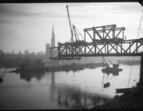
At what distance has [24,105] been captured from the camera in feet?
69.1

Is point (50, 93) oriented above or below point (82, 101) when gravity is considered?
below

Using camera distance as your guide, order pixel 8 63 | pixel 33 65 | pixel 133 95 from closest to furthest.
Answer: pixel 133 95, pixel 33 65, pixel 8 63

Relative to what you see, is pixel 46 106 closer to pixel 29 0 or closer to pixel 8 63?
pixel 29 0

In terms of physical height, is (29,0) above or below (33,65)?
above

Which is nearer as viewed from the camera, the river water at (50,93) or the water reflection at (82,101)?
the water reflection at (82,101)

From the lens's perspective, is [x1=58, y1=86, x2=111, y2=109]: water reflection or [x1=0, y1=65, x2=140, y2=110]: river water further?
[x1=0, y1=65, x2=140, y2=110]: river water

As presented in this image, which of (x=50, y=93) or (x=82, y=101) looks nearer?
(x=82, y=101)

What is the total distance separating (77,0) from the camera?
247 inches

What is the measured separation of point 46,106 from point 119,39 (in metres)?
16.4

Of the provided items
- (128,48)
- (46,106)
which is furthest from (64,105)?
(128,48)

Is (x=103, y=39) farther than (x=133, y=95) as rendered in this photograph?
Yes

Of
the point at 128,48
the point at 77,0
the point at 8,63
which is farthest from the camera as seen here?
the point at 8,63

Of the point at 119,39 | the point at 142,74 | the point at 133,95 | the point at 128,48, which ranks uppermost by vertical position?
the point at 119,39

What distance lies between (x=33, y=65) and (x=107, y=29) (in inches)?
2581
